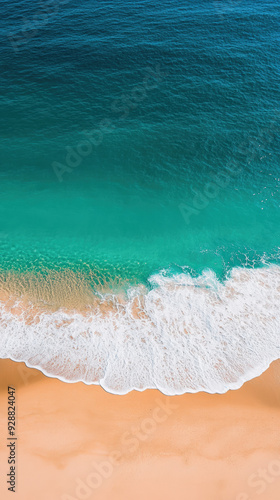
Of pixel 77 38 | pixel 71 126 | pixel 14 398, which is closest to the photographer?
pixel 14 398

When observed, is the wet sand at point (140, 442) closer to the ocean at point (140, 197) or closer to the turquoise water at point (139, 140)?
the ocean at point (140, 197)

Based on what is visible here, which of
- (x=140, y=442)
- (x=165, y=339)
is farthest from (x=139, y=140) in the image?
(x=140, y=442)

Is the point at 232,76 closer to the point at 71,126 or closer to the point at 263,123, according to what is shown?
the point at 263,123

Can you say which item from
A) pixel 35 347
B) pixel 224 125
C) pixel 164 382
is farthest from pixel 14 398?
pixel 224 125

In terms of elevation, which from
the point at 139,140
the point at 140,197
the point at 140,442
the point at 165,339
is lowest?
the point at 140,442

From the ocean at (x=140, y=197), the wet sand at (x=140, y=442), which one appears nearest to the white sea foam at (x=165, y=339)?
the ocean at (x=140, y=197)

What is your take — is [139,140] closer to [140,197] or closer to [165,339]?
[140,197]
